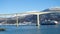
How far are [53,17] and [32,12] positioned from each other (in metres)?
27.1

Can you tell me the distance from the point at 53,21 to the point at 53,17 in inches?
86.8

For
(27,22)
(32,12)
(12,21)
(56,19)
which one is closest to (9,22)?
(12,21)

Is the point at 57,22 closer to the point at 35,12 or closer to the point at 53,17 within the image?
the point at 53,17

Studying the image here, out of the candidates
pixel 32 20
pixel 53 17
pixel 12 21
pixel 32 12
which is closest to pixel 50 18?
pixel 53 17

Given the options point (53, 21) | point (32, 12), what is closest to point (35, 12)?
point (32, 12)

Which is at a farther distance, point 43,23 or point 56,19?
point 56,19

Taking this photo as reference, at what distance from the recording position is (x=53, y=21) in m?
76.3

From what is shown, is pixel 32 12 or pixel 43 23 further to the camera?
pixel 43 23

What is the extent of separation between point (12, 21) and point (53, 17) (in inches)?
642

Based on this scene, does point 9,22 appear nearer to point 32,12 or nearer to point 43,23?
point 43,23

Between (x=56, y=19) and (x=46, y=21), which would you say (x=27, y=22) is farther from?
(x=56, y=19)

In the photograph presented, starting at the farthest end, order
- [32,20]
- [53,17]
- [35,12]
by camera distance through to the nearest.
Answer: [53,17] → [32,20] → [35,12]

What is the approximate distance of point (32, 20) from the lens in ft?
238

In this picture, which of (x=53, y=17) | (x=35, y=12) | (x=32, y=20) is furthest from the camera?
(x=53, y=17)
